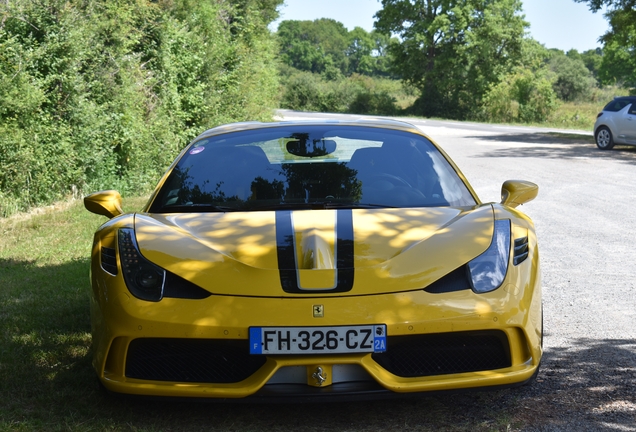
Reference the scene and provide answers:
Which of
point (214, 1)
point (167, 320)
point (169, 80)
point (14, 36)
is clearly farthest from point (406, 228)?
point (214, 1)

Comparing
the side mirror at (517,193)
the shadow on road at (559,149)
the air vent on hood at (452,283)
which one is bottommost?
the shadow on road at (559,149)

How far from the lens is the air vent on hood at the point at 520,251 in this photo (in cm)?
349

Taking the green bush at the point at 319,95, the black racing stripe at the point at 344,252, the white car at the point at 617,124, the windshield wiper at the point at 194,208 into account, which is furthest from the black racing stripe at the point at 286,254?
the green bush at the point at 319,95

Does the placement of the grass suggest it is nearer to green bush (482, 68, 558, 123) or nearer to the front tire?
the front tire

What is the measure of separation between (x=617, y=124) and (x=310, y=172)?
59.3ft

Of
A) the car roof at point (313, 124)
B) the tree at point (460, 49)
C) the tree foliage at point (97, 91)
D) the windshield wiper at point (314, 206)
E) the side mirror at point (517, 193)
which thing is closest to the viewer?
the windshield wiper at point (314, 206)

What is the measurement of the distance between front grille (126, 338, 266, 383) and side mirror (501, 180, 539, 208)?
71.5 inches

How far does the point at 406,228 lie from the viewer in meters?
3.58

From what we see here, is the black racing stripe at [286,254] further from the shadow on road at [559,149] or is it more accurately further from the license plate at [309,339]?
the shadow on road at [559,149]

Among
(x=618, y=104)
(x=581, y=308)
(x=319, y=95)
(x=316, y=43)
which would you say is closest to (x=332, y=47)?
(x=316, y=43)

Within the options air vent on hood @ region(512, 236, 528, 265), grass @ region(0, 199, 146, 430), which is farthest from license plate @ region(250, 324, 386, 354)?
grass @ region(0, 199, 146, 430)

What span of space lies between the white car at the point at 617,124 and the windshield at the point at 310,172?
17269 millimetres

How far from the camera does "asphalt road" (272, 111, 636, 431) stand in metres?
3.50

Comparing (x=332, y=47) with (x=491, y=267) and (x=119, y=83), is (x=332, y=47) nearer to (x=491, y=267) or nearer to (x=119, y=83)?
(x=119, y=83)
